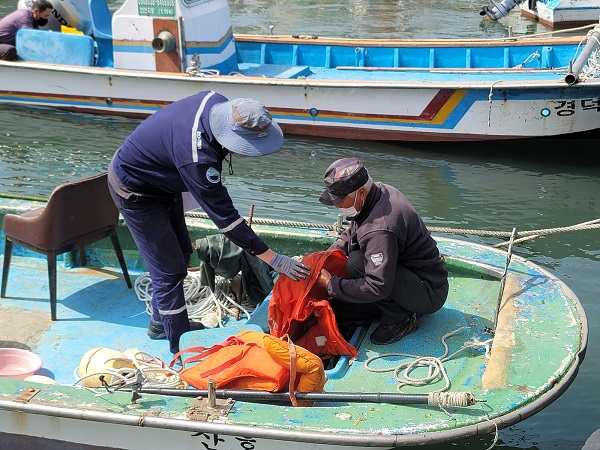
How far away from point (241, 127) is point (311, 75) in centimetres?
762

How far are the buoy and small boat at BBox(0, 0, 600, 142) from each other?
625cm

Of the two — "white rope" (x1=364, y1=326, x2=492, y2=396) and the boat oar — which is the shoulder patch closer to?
the boat oar

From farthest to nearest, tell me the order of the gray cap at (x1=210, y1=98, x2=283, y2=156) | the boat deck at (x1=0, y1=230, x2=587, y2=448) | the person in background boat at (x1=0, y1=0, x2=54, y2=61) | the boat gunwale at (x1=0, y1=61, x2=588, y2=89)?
the person in background boat at (x1=0, y1=0, x2=54, y2=61) → the boat gunwale at (x1=0, y1=61, x2=588, y2=89) → the gray cap at (x1=210, y1=98, x2=283, y2=156) → the boat deck at (x1=0, y1=230, x2=587, y2=448)

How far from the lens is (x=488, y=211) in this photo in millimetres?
9141

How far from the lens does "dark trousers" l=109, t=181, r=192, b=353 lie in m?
4.69

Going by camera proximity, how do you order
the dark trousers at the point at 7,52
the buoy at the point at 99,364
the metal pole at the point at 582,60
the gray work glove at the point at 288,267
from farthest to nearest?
the dark trousers at the point at 7,52
the metal pole at the point at 582,60
the gray work glove at the point at 288,267
the buoy at the point at 99,364

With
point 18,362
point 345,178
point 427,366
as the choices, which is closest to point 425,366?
point 427,366

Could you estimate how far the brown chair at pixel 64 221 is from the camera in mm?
5281

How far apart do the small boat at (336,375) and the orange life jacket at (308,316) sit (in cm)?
12

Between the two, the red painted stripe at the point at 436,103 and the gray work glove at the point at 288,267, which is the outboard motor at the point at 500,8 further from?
the gray work glove at the point at 288,267

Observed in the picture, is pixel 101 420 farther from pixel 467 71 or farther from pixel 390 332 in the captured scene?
pixel 467 71

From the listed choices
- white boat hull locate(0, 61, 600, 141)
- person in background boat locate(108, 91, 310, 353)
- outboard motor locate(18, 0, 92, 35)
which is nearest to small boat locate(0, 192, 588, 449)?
person in background boat locate(108, 91, 310, 353)

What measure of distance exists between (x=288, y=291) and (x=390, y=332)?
23.6 inches

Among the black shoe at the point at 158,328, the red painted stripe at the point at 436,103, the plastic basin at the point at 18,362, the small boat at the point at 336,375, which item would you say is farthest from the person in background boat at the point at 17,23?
the plastic basin at the point at 18,362
